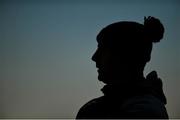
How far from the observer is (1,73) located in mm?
1853

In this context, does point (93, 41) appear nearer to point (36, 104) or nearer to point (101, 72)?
point (36, 104)

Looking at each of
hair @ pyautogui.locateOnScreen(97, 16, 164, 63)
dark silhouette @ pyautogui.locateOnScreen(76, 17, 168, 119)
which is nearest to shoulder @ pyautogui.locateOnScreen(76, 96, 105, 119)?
dark silhouette @ pyautogui.locateOnScreen(76, 17, 168, 119)

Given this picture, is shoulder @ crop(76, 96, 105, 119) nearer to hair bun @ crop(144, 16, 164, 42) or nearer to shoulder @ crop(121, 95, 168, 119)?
shoulder @ crop(121, 95, 168, 119)

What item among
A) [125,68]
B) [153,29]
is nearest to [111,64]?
[125,68]

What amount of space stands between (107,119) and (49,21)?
137 centimetres

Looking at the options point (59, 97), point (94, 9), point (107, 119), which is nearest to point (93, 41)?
point (94, 9)

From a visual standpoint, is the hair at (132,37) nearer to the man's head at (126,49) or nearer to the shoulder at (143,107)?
the man's head at (126,49)

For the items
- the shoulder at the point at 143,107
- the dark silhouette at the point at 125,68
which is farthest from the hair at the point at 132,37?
the shoulder at the point at 143,107

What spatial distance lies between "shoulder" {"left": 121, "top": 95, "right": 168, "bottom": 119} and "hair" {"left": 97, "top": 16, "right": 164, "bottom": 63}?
114mm

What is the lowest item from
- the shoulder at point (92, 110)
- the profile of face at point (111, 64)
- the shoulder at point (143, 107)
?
the shoulder at point (92, 110)

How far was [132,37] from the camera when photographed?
Answer: 654 mm

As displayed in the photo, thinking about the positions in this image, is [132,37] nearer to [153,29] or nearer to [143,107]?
[153,29]

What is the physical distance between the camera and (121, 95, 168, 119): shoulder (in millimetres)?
555

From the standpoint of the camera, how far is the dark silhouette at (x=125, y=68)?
63cm
